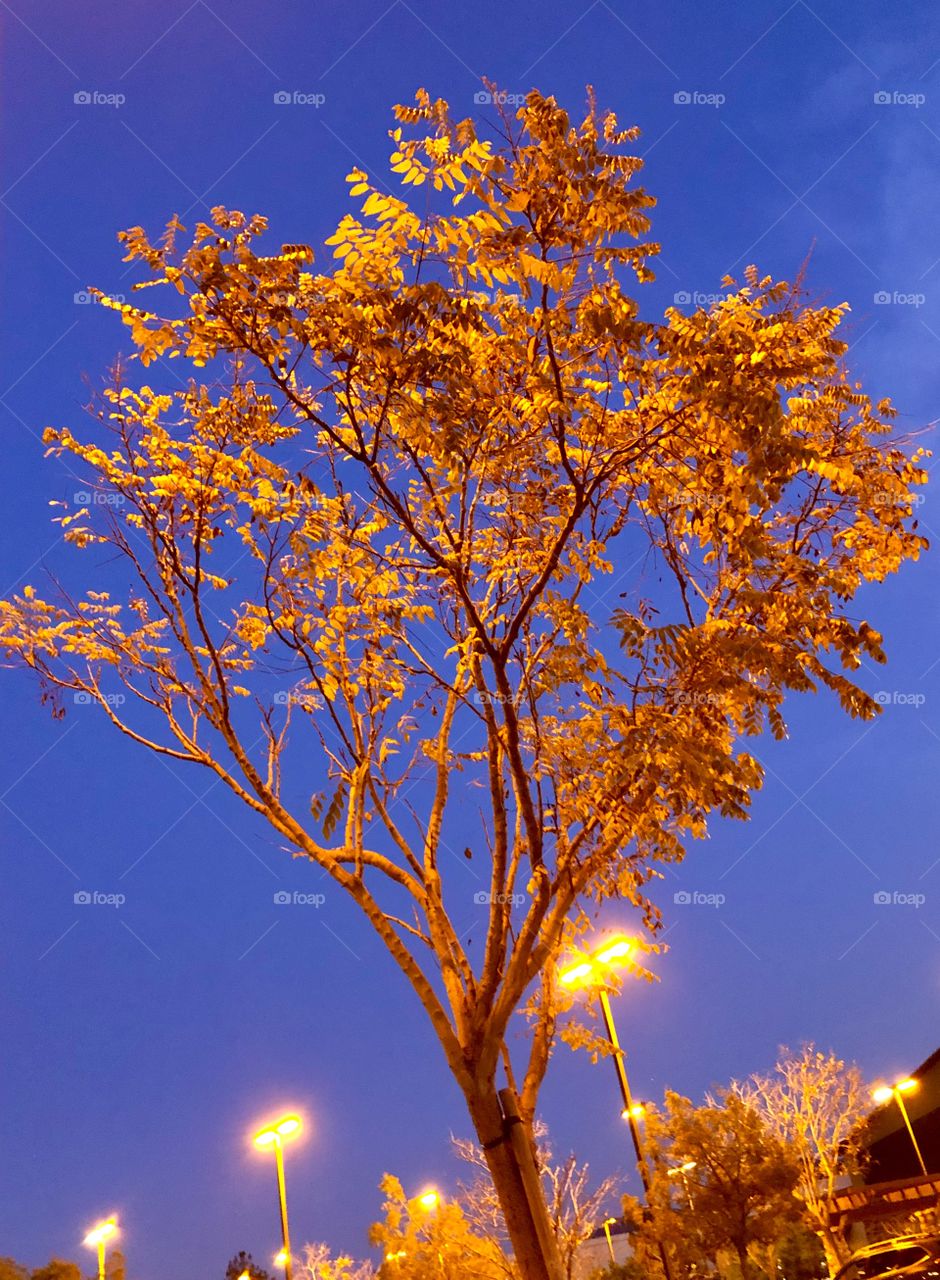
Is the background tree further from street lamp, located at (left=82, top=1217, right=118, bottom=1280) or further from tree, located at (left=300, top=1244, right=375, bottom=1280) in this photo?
tree, located at (left=300, top=1244, right=375, bottom=1280)

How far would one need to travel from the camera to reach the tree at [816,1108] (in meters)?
26.3

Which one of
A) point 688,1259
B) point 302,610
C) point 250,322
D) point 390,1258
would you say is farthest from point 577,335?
point 390,1258

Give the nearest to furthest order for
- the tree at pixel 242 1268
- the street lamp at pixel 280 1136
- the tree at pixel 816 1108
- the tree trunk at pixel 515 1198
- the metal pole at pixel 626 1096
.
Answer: the tree trunk at pixel 515 1198, the metal pole at pixel 626 1096, the street lamp at pixel 280 1136, the tree at pixel 816 1108, the tree at pixel 242 1268

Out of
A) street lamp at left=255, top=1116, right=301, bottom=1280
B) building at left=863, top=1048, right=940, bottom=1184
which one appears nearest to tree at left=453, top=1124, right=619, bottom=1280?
street lamp at left=255, top=1116, right=301, bottom=1280

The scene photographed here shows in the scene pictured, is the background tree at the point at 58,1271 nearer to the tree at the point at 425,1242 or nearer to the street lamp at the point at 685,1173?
the tree at the point at 425,1242

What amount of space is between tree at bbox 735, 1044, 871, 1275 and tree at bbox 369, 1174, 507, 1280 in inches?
313

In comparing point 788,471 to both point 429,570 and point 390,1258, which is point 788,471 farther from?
point 390,1258

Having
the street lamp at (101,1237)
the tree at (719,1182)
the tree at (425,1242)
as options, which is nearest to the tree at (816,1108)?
the tree at (719,1182)

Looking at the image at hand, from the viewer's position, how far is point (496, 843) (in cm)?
788

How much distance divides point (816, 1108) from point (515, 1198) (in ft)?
79.6

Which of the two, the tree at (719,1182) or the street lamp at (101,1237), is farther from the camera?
the street lamp at (101,1237)

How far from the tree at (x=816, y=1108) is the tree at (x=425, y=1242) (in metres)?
7.95

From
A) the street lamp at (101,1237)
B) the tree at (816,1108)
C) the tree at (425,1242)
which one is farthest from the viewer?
the tree at (816,1108)

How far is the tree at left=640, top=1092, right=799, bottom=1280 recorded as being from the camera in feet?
64.4
